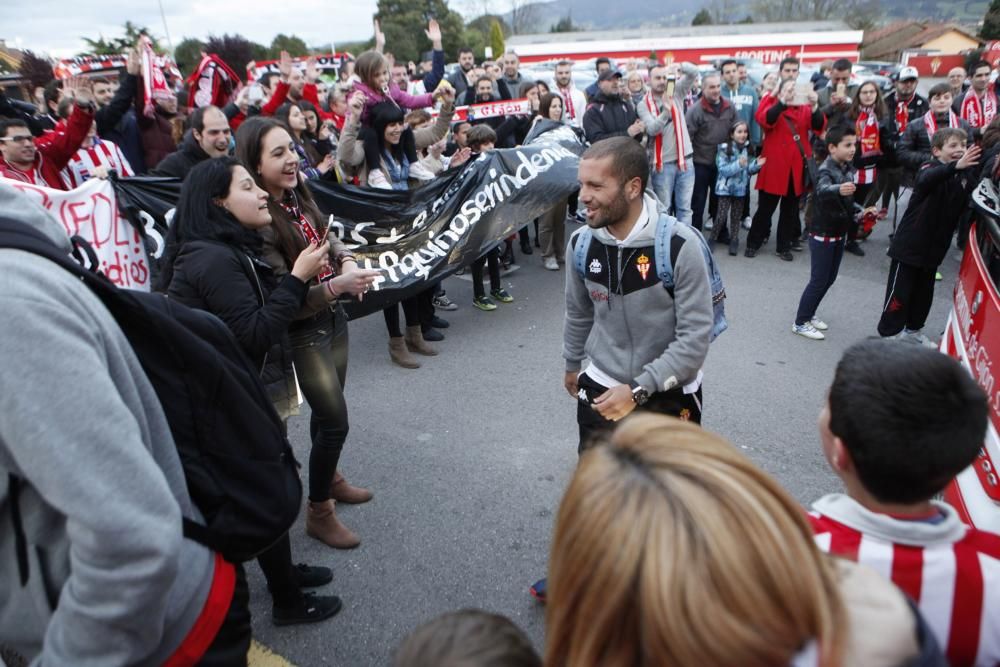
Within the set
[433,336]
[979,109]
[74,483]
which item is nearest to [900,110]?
[979,109]

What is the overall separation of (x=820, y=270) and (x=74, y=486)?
537 centimetres

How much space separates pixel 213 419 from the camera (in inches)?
57.7

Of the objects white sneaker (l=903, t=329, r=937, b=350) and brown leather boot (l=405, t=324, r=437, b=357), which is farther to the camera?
brown leather boot (l=405, t=324, r=437, b=357)

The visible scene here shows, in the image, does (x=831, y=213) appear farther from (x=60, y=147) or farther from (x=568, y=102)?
(x=60, y=147)

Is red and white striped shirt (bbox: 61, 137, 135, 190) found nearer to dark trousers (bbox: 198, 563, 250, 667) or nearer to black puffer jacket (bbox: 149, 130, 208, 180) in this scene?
black puffer jacket (bbox: 149, 130, 208, 180)

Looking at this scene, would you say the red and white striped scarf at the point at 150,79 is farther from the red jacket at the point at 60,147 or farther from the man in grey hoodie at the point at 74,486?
the man in grey hoodie at the point at 74,486

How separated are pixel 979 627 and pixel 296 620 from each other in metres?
2.32

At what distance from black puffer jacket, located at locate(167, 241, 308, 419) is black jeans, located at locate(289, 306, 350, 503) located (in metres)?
→ 0.40

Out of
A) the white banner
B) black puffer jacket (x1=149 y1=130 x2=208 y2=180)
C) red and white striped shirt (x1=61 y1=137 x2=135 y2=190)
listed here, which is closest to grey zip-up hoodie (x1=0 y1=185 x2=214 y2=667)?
the white banner

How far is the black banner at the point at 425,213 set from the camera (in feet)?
14.1

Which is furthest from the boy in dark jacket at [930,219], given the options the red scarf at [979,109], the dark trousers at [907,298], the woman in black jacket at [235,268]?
the red scarf at [979,109]

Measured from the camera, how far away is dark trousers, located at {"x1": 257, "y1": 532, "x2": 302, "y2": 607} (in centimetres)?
235

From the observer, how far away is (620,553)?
2.69ft

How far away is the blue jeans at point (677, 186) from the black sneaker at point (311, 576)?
20.2 ft
